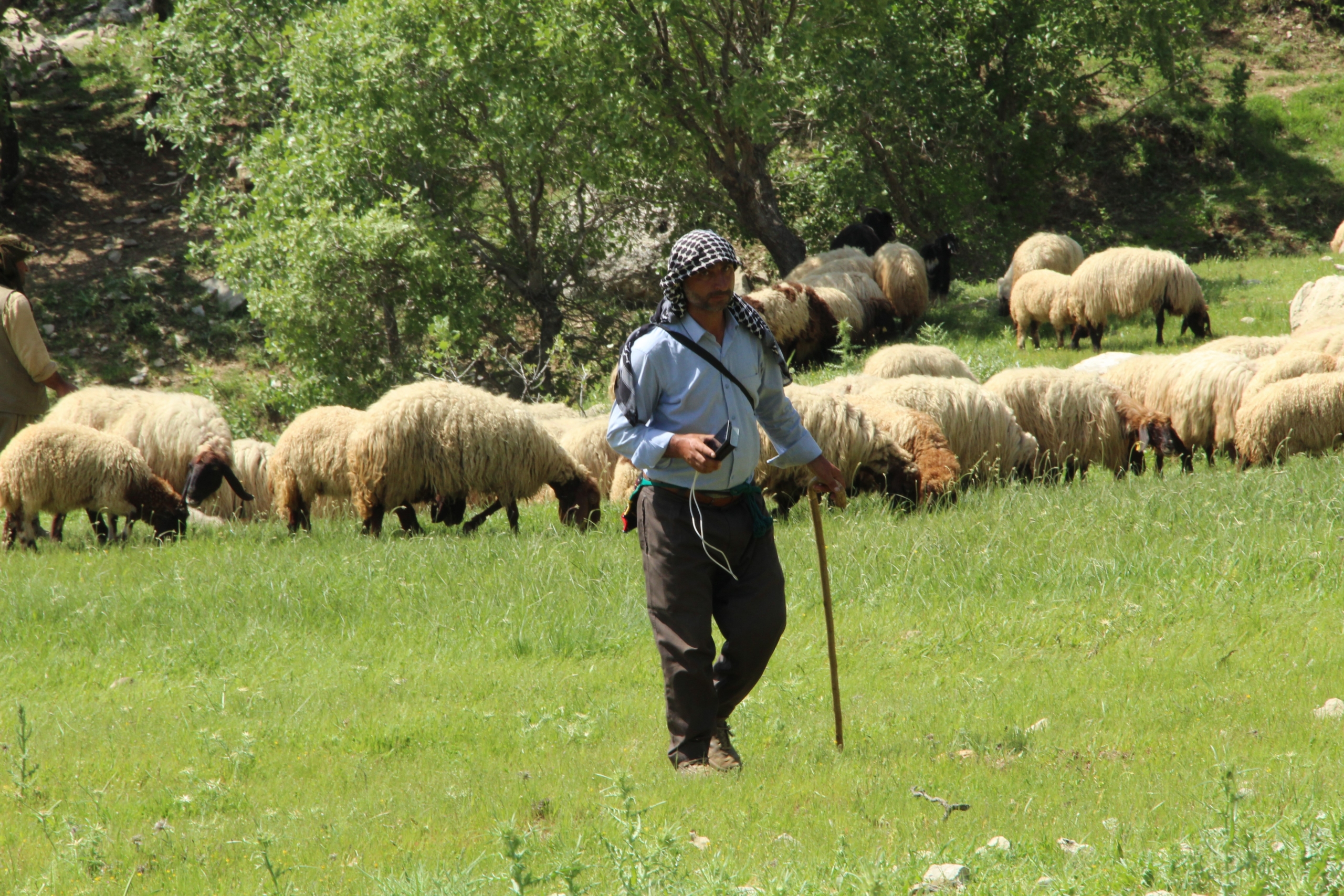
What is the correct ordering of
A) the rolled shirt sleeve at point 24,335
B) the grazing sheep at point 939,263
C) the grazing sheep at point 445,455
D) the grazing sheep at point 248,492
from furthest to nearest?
1. the grazing sheep at point 939,263
2. the grazing sheep at point 248,492
3. the grazing sheep at point 445,455
4. the rolled shirt sleeve at point 24,335

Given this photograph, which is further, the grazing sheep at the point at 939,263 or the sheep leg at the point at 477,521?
the grazing sheep at the point at 939,263

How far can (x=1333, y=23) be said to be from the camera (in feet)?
98.4

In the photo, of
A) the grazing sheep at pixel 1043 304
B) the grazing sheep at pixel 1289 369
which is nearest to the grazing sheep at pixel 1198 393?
the grazing sheep at pixel 1289 369

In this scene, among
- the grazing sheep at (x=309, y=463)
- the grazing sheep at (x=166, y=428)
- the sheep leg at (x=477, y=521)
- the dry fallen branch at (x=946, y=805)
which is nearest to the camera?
the dry fallen branch at (x=946, y=805)

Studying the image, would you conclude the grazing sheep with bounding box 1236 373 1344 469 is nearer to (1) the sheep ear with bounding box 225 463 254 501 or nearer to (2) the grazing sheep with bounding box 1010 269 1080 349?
(2) the grazing sheep with bounding box 1010 269 1080 349

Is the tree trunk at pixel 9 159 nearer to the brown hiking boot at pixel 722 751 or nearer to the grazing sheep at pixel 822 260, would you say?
the grazing sheep at pixel 822 260

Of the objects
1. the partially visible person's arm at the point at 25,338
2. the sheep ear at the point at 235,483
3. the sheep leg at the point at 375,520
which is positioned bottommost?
the sheep leg at the point at 375,520

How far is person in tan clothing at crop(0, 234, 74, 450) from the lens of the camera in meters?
8.39

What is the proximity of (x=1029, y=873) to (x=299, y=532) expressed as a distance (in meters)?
7.41

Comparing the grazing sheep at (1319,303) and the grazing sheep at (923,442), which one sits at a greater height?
A: the grazing sheep at (1319,303)

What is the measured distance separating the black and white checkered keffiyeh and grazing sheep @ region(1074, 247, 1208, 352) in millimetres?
12330

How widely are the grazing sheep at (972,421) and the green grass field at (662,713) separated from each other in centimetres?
138

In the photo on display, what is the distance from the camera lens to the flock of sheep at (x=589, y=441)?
9.33 m

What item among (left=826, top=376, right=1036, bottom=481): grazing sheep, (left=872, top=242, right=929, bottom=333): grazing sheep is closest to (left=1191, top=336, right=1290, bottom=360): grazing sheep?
(left=826, top=376, right=1036, bottom=481): grazing sheep
